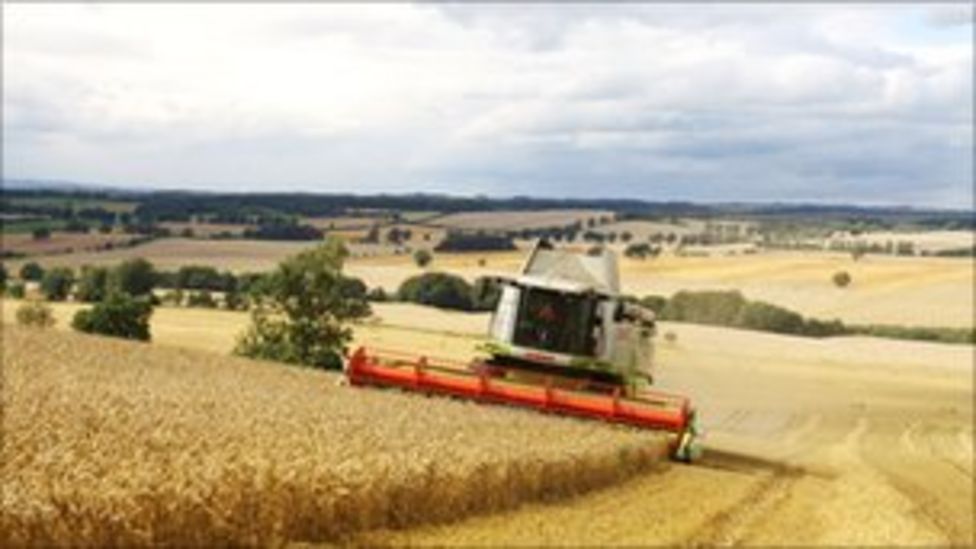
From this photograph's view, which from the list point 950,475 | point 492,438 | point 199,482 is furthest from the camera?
point 950,475

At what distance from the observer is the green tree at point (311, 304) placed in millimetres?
44406

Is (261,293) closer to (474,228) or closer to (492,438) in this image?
(492,438)

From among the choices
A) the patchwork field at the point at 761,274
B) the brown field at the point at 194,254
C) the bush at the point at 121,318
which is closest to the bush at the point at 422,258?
the patchwork field at the point at 761,274

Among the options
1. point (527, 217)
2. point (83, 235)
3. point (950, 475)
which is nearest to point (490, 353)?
point (950, 475)

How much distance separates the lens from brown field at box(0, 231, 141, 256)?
76562 millimetres

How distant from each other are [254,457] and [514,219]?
357 ft

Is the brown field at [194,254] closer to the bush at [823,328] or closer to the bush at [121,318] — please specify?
the bush at [121,318]

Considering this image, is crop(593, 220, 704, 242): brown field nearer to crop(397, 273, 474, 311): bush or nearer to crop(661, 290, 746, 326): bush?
crop(661, 290, 746, 326): bush

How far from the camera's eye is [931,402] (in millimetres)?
55812

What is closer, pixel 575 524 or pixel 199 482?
pixel 199 482

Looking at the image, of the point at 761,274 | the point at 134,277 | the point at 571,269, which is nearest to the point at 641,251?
the point at 761,274

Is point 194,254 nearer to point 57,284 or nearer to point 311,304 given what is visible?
point 57,284

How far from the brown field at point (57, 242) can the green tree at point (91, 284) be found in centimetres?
771

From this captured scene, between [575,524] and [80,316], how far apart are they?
35.8 m
